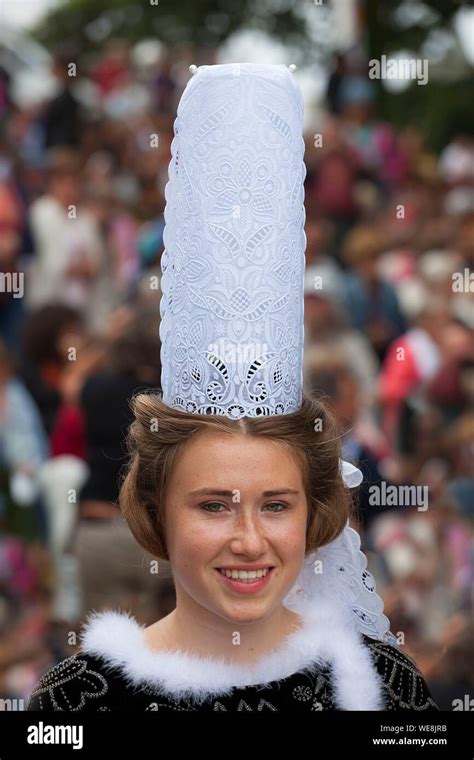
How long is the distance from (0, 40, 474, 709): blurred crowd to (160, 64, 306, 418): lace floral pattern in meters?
0.69

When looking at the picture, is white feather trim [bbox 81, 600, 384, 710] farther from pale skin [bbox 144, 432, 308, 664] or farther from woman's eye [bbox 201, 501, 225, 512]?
woman's eye [bbox 201, 501, 225, 512]

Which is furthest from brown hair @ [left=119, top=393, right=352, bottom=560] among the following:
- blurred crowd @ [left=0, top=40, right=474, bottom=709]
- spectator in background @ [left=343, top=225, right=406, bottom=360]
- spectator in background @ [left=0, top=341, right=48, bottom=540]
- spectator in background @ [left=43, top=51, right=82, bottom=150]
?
spectator in background @ [left=43, top=51, right=82, bottom=150]

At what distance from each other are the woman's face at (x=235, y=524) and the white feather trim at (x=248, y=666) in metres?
0.14

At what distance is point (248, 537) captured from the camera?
2.75 meters

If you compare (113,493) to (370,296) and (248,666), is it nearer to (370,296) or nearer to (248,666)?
(370,296)

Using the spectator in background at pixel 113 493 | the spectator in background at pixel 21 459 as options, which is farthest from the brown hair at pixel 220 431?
the spectator in background at pixel 21 459

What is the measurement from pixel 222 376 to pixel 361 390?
9.72ft

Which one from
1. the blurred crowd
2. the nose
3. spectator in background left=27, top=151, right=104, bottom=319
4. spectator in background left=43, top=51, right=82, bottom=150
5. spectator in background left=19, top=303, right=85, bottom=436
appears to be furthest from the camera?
spectator in background left=43, top=51, right=82, bottom=150

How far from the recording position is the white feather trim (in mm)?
2887

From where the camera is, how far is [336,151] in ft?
24.8

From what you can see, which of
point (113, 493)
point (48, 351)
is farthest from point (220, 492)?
point (48, 351)

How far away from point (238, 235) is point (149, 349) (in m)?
1.97

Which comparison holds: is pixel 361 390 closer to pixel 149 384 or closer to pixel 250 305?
pixel 149 384

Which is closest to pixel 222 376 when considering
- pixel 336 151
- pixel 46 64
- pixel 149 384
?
pixel 149 384
